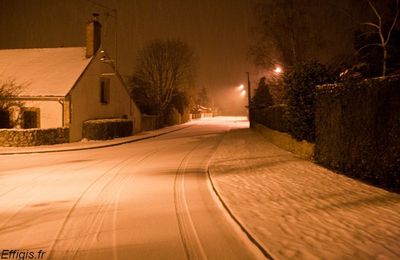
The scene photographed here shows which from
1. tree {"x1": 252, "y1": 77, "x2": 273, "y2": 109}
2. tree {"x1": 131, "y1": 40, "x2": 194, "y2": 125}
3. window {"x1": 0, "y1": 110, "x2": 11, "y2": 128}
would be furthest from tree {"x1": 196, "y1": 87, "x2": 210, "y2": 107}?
window {"x1": 0, "y1": 110, "x2": 11, "y2": 128}

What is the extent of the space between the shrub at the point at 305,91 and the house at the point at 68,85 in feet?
48.7

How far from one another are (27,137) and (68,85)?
201 inches

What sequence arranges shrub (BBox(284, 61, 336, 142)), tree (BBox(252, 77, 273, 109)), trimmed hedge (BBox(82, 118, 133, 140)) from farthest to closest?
tree (BBox(252, 77, 273, 109))
trimmed hedge (BBox(82, 118, 133, 140))
shrub (BBox(284, 61, 336, 142))

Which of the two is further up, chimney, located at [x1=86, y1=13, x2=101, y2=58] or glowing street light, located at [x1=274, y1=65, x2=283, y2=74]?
chimney, located at [x1=86, y1=13, x2=101, y2=58]

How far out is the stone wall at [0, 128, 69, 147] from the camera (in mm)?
20594

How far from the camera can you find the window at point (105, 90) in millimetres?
28542

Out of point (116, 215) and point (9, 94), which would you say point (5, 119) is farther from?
point (116, 215)

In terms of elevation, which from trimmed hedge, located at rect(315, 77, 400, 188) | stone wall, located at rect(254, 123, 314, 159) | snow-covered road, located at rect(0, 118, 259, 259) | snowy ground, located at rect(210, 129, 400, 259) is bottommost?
snow-covered road, located at rect(0, 118, 259, 259)

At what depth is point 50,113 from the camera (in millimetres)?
23594

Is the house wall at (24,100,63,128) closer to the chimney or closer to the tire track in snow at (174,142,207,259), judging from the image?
the chimney

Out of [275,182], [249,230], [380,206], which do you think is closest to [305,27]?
[275,182]

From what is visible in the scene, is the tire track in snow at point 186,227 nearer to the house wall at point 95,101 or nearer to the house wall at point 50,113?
the house wall at point 50,113

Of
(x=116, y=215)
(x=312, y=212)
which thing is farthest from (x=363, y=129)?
(x=116, y=215)

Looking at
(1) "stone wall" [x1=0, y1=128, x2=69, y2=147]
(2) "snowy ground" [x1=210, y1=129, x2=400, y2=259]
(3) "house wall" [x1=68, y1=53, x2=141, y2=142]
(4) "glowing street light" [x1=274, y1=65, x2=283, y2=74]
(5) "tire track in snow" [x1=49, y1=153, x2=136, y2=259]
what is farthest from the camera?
(4) "glowing street light" [x1=274, y1=65, x2=283, y2=74]
